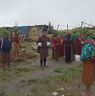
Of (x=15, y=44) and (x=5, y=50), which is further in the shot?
(x=15, y=44)

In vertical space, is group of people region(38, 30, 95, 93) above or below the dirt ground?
above

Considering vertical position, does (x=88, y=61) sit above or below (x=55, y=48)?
above

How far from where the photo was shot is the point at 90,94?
470 inches

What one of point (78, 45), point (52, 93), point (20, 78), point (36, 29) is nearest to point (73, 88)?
point (52, 93)

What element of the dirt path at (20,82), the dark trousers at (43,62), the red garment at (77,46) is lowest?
the dirt path at (20,82)

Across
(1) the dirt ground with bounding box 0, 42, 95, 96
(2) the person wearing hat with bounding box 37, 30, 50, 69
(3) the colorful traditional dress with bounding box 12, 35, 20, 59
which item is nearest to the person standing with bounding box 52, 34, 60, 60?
(3) the colorful traditional dress with bounding box 12, 35, 20, 59

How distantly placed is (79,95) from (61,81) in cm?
245

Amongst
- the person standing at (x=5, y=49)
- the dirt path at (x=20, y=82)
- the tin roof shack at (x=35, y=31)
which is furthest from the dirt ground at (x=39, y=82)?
the tin roof shack at (x=35, y=31)

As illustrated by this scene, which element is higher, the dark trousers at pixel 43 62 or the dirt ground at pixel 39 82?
the dark trousers at pixel 43 62

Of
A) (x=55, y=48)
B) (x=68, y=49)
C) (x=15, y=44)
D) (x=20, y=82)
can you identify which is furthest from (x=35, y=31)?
(x=20, y=82)

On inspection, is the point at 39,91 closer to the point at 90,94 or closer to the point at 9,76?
the point at 90,94

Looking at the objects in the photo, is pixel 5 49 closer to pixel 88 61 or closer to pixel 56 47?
pixel 56 47

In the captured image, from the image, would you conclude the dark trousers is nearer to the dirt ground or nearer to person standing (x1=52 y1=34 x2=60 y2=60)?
the dirt ground

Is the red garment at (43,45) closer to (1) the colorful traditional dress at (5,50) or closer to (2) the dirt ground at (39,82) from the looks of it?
(2) the dirt ground at (39,82)
